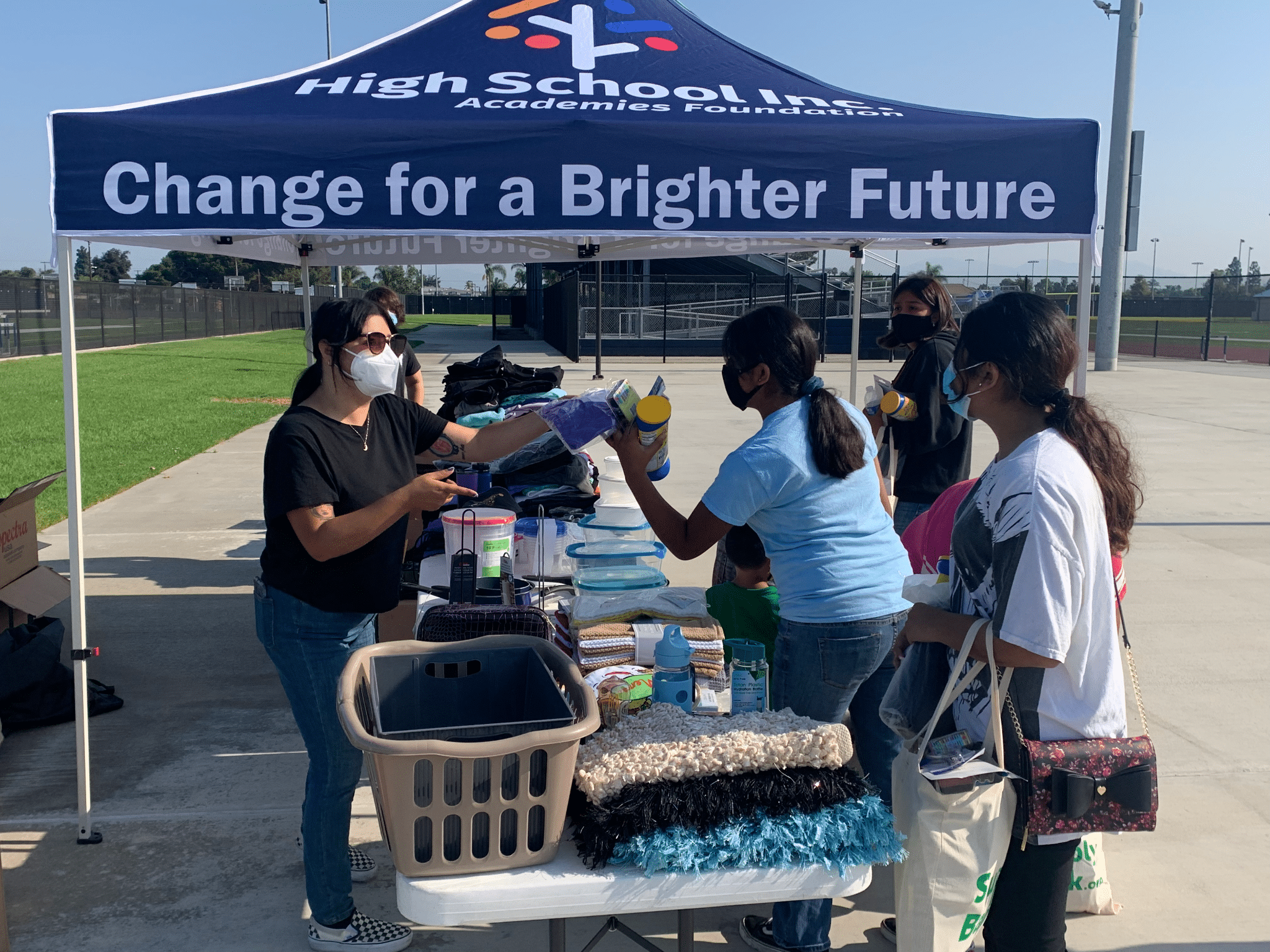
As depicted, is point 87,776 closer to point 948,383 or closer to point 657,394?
point 657,394

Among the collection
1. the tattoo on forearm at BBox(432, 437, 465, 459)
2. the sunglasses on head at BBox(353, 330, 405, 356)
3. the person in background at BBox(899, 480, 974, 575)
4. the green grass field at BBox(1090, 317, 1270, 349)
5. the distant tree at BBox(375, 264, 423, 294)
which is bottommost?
the person in background at BBox(899, 480, 974, 575)

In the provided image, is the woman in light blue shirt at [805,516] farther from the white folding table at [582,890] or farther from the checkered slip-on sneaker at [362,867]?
the checkered slip-on sneaker at [362,867]

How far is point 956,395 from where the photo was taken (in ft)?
7.80

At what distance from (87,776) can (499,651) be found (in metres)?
2.09

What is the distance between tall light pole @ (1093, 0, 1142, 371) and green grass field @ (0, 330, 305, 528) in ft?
66.5

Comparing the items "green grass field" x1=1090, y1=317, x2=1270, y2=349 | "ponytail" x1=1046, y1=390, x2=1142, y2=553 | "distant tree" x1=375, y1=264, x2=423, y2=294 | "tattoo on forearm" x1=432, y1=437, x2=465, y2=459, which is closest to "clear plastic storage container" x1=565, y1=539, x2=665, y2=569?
"tattoo on forearm" x1=432, y1=437, x2=465, y2=459

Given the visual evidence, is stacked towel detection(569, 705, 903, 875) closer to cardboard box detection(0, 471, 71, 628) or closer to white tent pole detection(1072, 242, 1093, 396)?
white tent pole detection(1072, 242, 1093, 396)

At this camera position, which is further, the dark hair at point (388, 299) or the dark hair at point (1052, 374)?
the dark hair at point (388, 299)

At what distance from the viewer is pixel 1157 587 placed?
7.47m

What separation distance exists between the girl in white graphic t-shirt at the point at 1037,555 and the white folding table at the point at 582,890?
41 cm

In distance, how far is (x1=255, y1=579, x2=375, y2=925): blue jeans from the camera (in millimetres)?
2980

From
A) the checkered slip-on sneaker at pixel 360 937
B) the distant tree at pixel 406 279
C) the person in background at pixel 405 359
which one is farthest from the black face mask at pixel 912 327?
the distant tree at pixel 406 279

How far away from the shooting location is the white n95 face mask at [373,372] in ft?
9.46

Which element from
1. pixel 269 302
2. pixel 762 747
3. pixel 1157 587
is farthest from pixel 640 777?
pixel 269 302
